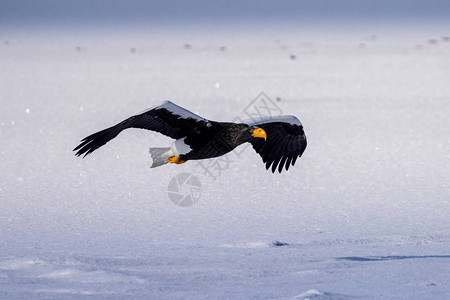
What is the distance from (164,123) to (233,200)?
3.63 ft

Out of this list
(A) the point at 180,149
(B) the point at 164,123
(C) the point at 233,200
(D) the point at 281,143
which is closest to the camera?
(A) the point at 180,149

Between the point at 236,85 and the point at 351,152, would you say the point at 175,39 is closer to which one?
the point at 236,85

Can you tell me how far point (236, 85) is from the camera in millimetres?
12953

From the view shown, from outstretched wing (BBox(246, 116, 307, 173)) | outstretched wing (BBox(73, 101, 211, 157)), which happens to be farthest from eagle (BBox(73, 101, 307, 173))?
outstretched wing (BBox(246, 116, 307, 173))

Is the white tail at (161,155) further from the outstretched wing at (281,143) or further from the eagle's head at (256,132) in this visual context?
the outstretched wing at (281,143)

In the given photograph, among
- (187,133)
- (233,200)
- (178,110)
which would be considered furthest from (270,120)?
(233,200)

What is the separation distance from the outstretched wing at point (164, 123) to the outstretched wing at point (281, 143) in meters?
0.74

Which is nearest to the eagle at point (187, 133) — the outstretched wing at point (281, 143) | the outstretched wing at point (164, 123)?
the outstretched wing at point (164, 123)

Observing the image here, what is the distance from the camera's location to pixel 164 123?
544 centimetres

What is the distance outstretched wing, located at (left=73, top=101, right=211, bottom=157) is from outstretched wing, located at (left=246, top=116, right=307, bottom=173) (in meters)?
0.74

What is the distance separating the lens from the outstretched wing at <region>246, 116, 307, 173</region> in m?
6.02

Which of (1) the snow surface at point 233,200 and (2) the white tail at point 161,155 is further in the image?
(2) the white tail at point 161,155

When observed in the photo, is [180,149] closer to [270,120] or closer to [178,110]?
[178,110]

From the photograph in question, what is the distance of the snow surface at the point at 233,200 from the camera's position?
4.32m
